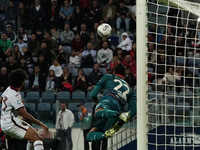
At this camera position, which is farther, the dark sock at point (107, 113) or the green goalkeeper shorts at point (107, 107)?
the green goalkeeper shorts at point (107, 107)

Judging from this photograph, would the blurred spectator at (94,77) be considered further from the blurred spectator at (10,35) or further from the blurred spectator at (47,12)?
the blurred spectator at (10,35)

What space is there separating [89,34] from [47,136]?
5367 mm

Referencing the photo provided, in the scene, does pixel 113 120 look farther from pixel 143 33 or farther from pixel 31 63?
pixel 31 63

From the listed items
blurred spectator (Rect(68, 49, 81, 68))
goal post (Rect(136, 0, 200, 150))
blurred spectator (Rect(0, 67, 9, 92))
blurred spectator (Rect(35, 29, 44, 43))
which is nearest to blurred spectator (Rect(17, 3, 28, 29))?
blurred spectator (Rect(35, 29, 44, 43))

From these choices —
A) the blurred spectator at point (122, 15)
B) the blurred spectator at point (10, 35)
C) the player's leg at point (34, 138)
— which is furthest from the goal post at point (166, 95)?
the blurred spectator at point (10, 35)

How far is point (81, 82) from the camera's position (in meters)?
11.7

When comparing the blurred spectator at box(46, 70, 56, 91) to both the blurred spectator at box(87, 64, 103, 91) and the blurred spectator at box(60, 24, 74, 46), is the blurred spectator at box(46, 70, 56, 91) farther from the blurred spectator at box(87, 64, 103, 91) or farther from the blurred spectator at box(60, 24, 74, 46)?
the blurred spectator at box(60, 24, 74, 46)

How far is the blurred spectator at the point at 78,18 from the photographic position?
1416cm

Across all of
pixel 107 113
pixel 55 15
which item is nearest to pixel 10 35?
pixel 55 15

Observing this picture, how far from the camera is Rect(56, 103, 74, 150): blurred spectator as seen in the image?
904 cm

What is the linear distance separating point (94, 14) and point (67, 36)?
1381mm

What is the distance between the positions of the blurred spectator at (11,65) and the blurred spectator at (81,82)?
2027 mm

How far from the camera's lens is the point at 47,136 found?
9227 mm

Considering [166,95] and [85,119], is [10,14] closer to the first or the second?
[85,119]
